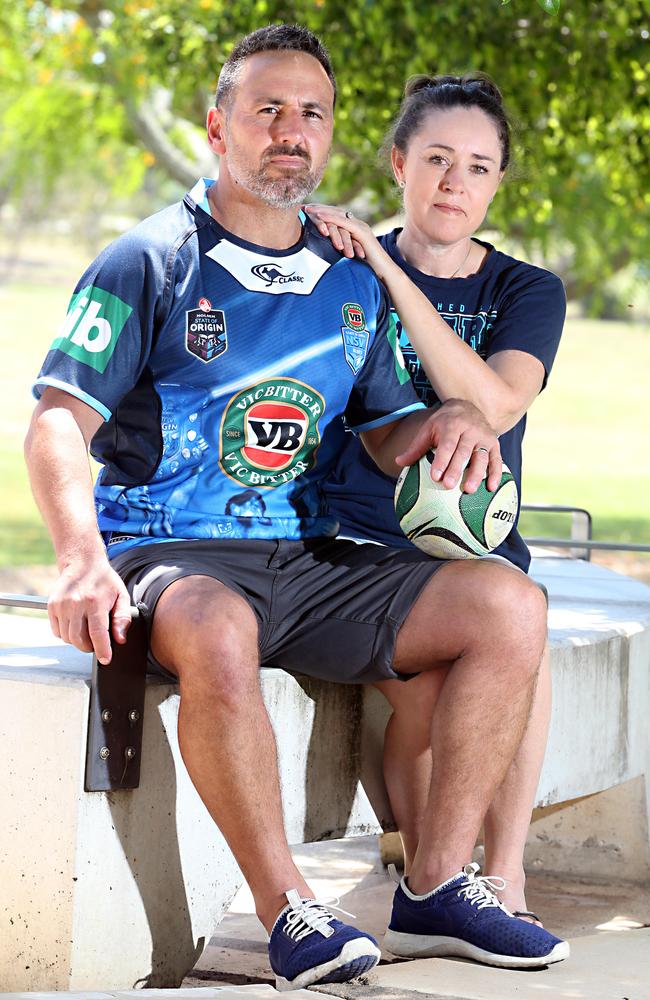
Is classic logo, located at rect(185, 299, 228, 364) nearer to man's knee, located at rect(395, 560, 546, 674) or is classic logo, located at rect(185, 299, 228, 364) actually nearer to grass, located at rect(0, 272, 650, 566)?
man's knee, located at rect(395, 560, 546, 674)

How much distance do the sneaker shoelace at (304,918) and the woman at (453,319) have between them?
30.7 inches

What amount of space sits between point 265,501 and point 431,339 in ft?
2.12

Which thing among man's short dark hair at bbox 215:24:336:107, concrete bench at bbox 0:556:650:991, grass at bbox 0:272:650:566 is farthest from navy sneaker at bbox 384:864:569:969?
grass at bbox 0:272:650:566

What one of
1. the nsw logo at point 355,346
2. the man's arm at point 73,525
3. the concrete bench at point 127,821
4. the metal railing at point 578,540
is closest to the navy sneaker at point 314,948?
the concrete bench at point 127,821

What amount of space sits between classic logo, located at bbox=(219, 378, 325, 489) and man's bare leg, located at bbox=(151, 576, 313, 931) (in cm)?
58

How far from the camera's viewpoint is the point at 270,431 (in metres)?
4.10

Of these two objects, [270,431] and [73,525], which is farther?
[270,431]

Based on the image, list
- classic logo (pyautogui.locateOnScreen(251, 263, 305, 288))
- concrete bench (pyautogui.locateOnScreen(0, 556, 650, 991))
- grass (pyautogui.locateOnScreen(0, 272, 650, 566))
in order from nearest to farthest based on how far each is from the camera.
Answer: concrete bench (pyautogui.locateOnScreen(0, 556, 650, 991)) → classic logo (pyautogui.locateOnScreen(251, 263, 305, 288)) → grass (pyautogui.locateOnScreen(0, 272, 650, 566))

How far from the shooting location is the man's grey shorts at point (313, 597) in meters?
3.97

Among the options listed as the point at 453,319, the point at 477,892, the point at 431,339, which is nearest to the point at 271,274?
the point at 431,339

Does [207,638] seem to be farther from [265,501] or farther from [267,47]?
[267,47]

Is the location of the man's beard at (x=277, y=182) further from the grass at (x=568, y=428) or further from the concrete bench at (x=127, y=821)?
the grass at (x=568, y=428)

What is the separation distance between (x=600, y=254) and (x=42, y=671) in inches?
418

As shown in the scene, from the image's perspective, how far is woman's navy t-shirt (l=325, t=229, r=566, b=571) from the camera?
471 cm
